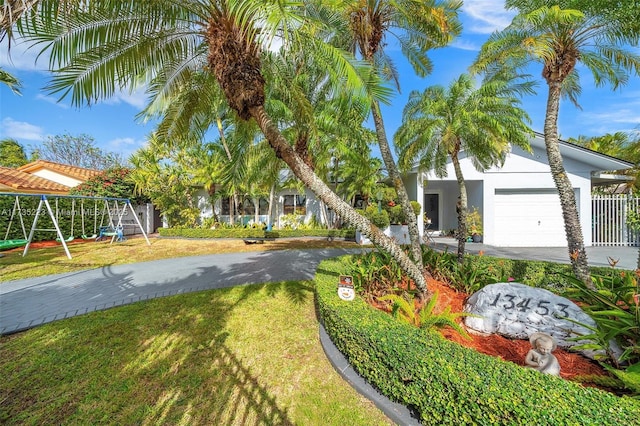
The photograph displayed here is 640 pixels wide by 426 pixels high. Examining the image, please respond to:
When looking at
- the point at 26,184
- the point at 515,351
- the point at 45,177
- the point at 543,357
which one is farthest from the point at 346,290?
the point at 45,177

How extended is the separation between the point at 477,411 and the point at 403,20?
8.23m

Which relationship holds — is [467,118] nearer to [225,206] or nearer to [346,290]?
[346,290]

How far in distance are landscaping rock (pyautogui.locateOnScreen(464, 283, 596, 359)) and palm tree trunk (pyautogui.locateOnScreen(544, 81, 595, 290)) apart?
1.74 metres

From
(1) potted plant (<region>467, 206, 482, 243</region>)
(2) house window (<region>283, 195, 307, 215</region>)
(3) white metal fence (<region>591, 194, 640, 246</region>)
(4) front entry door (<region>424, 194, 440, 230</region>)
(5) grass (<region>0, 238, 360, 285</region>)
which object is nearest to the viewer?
(5) grass (<region>0, 238, 360, 285</region>)

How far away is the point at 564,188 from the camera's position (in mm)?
5500

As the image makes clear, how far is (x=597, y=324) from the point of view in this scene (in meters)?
3.48

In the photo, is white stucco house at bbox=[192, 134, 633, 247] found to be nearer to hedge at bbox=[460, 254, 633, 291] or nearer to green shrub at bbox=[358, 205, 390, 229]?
green shrub at bbox=[358, 205, 390, 229]

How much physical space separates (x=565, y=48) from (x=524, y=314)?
223 inches

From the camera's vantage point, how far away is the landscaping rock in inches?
150

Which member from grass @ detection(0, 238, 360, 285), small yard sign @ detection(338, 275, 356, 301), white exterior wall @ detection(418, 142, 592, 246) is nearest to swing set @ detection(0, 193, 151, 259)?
grass @ detection(0, 238, 360, 285)

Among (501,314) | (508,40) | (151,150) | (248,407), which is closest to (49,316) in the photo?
(248,407)

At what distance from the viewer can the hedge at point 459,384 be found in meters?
1.88

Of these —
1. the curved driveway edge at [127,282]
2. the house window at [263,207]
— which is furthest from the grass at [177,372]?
the house window at [263,207]

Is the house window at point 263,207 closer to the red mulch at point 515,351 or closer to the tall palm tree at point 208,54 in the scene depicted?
the tall palm tree at point 208,54
